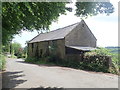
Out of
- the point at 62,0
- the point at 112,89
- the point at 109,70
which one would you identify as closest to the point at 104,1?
the point at 62,0

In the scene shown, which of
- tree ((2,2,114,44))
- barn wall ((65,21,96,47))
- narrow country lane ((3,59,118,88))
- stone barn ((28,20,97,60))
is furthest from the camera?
barn wall ((65,21,96,47))

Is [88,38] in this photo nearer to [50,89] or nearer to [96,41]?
[96,41]

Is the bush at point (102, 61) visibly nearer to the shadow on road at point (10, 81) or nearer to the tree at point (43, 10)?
the shadow on road at point (10, 81)

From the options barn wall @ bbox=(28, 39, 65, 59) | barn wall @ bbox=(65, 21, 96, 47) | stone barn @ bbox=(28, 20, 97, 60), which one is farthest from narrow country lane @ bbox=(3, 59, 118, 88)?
barn wall @ bbox=(65, 21, 96, 47)

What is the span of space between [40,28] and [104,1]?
16.6 ft

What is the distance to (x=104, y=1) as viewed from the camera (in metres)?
7.93

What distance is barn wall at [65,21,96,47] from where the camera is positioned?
27344mm

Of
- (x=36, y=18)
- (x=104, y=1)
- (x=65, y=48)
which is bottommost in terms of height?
(x=65, y=48)

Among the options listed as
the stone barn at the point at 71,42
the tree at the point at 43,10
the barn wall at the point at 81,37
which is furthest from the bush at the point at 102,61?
the tree at the point at 43,10

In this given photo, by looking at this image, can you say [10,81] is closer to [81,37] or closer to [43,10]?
[43,10]

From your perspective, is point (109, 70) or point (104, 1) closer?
point (104, 1)

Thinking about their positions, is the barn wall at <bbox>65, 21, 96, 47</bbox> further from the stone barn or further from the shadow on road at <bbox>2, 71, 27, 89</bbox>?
the shadow on road at <bbox>2, 71, 27, 89</bbox>

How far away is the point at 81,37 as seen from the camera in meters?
29.0

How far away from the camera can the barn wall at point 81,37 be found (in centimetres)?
2734
